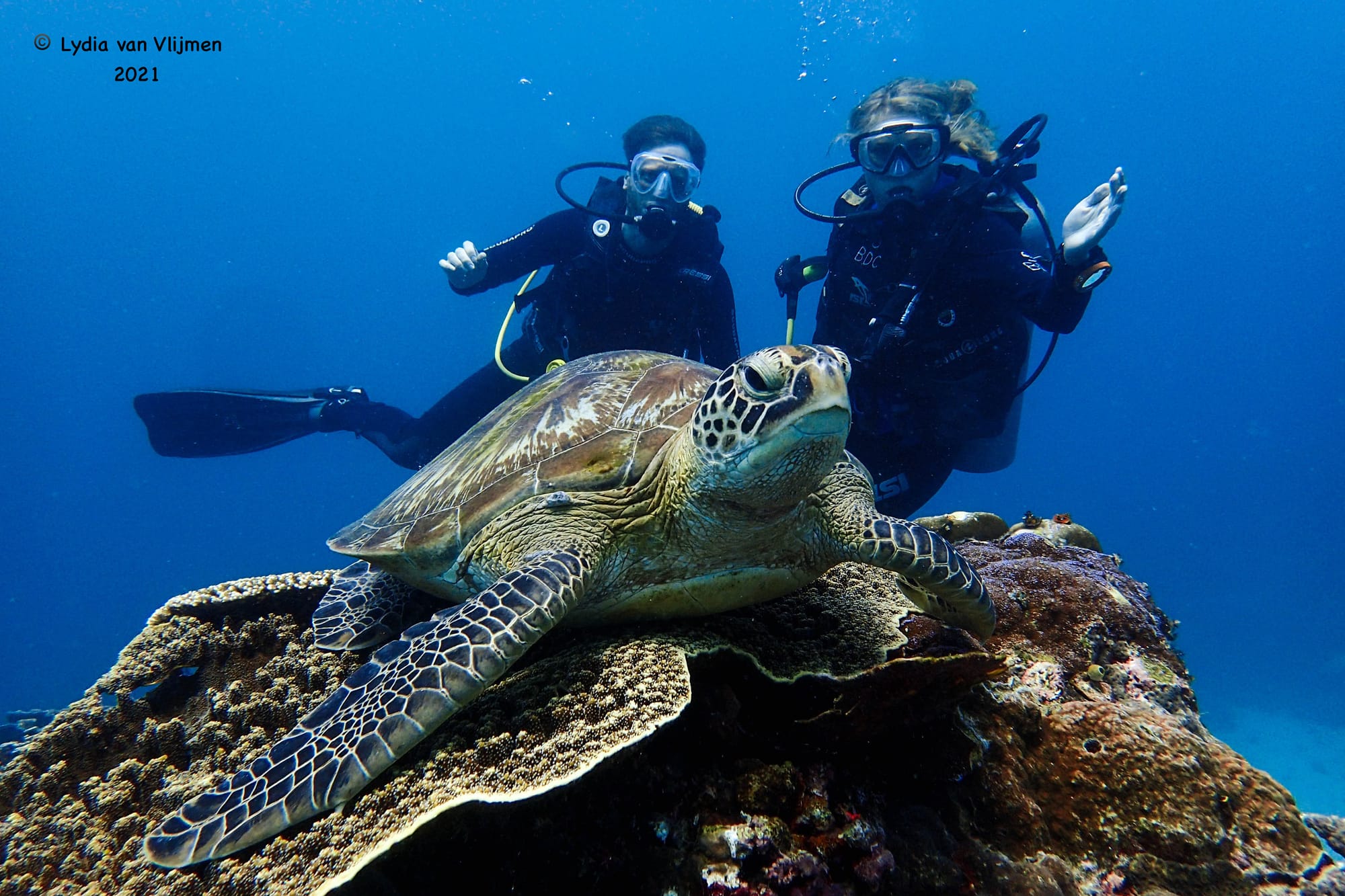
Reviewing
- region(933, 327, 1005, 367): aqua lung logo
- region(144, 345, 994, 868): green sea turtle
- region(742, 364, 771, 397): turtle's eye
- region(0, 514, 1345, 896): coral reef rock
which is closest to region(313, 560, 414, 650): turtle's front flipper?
region(144, 345, 994, 868): green sea turtle

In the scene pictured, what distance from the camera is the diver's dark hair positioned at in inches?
318

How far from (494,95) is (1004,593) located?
12205 centimetres

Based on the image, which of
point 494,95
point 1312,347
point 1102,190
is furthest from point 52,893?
point 1312,347

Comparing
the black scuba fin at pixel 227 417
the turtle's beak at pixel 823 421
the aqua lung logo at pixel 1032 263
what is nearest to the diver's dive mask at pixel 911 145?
the aqua lung logo at pixel 1032 263

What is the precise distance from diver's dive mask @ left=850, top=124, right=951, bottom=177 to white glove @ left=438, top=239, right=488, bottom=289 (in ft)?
15.2

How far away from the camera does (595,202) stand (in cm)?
766

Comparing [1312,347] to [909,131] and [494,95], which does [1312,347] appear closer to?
[909,131]

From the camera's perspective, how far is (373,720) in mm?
1705

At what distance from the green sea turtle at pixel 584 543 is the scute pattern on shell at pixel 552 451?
11 millimetres

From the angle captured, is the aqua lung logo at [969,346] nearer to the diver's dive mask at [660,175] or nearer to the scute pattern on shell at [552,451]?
the scute pattern on shell at [552,451]

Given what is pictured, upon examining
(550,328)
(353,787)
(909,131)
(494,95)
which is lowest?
(353,787)

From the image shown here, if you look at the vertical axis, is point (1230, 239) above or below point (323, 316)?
above

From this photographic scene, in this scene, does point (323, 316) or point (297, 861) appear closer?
point (297, 861)

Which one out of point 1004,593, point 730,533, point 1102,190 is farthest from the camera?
point 1102,190
